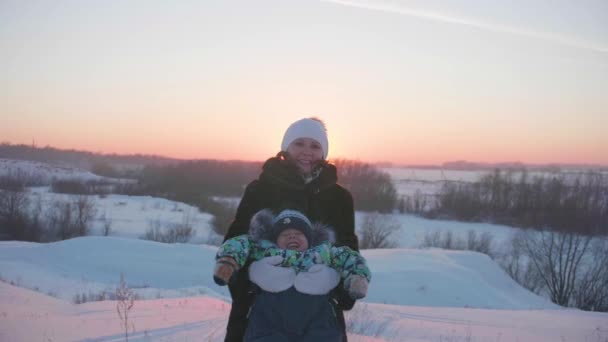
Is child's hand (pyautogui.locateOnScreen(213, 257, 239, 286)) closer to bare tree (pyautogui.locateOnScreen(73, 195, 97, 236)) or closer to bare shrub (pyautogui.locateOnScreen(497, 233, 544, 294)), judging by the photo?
bare shrub (pyautogui.locateOnScreen(497, 233, 544, 294))

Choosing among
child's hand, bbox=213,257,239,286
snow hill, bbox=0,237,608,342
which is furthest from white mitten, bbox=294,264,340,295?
snow hill, bbox=0,237,608,342

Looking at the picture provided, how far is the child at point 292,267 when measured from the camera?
97.6 inches

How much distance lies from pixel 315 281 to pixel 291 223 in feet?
1.34

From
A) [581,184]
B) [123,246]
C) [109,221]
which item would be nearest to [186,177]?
[109,221]

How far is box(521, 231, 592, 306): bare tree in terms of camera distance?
29078mm

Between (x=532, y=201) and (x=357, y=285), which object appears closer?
(x=357, y=285)

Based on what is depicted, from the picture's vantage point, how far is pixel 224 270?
2457mm

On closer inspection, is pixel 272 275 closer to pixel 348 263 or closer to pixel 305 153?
pixel 348 263

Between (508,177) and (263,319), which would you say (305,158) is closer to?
(263,319)

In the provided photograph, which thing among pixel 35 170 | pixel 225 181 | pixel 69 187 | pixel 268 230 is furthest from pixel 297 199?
pixel 225 181

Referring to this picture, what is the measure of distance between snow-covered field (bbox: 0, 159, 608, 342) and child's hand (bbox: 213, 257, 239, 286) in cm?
306

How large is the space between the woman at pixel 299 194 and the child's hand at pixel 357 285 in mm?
275

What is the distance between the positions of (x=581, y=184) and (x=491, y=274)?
32.6m

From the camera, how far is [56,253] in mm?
20734
